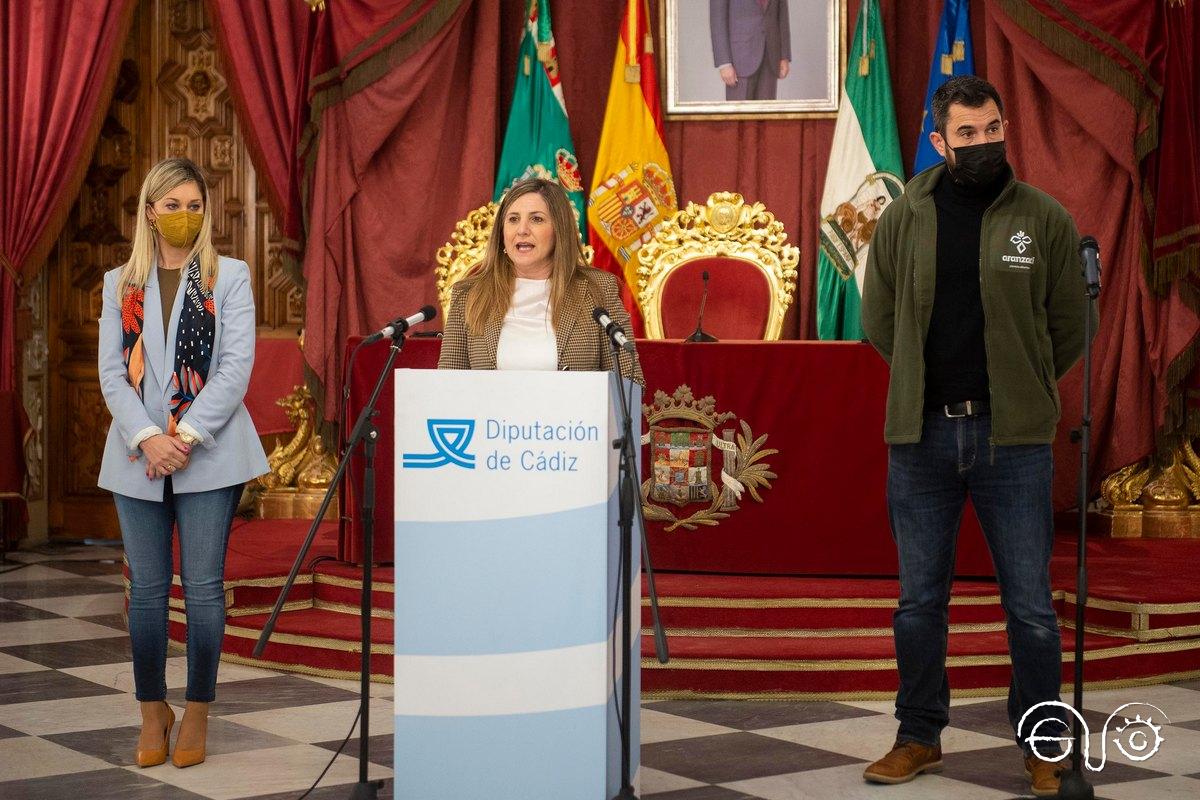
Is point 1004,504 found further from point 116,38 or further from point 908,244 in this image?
point 116,38

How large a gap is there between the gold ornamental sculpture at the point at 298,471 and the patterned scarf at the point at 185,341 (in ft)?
11.1

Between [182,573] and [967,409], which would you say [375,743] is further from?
[967,409]

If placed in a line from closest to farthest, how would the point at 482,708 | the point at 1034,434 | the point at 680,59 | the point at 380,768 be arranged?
the point at 482,708 → the point at 1034,434 → the point at 380,768 → the point at 680,59

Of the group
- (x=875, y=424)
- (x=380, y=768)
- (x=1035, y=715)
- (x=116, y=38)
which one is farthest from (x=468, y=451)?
(x=116, y=38)

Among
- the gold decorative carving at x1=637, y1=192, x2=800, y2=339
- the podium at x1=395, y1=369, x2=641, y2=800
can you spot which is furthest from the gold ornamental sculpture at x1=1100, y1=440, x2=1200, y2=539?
the podium at x1=395, y1=369, x2=641, y2=800

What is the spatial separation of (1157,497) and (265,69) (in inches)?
180

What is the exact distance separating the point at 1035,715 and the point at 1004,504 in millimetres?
512

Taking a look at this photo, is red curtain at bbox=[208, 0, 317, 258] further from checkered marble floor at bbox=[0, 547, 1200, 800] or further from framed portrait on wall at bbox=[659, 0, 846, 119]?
checkered marble floor at bbox=[0, 547, 1200, 800]

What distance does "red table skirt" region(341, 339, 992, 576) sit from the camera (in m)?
5.08

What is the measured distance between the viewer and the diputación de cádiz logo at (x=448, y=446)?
304cm

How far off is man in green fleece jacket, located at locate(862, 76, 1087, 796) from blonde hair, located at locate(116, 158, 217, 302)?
169 centimetres

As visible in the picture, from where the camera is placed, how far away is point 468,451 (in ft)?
9.96

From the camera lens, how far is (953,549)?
3539mm

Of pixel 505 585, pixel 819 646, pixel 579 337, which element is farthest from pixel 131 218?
pixel 505 585
